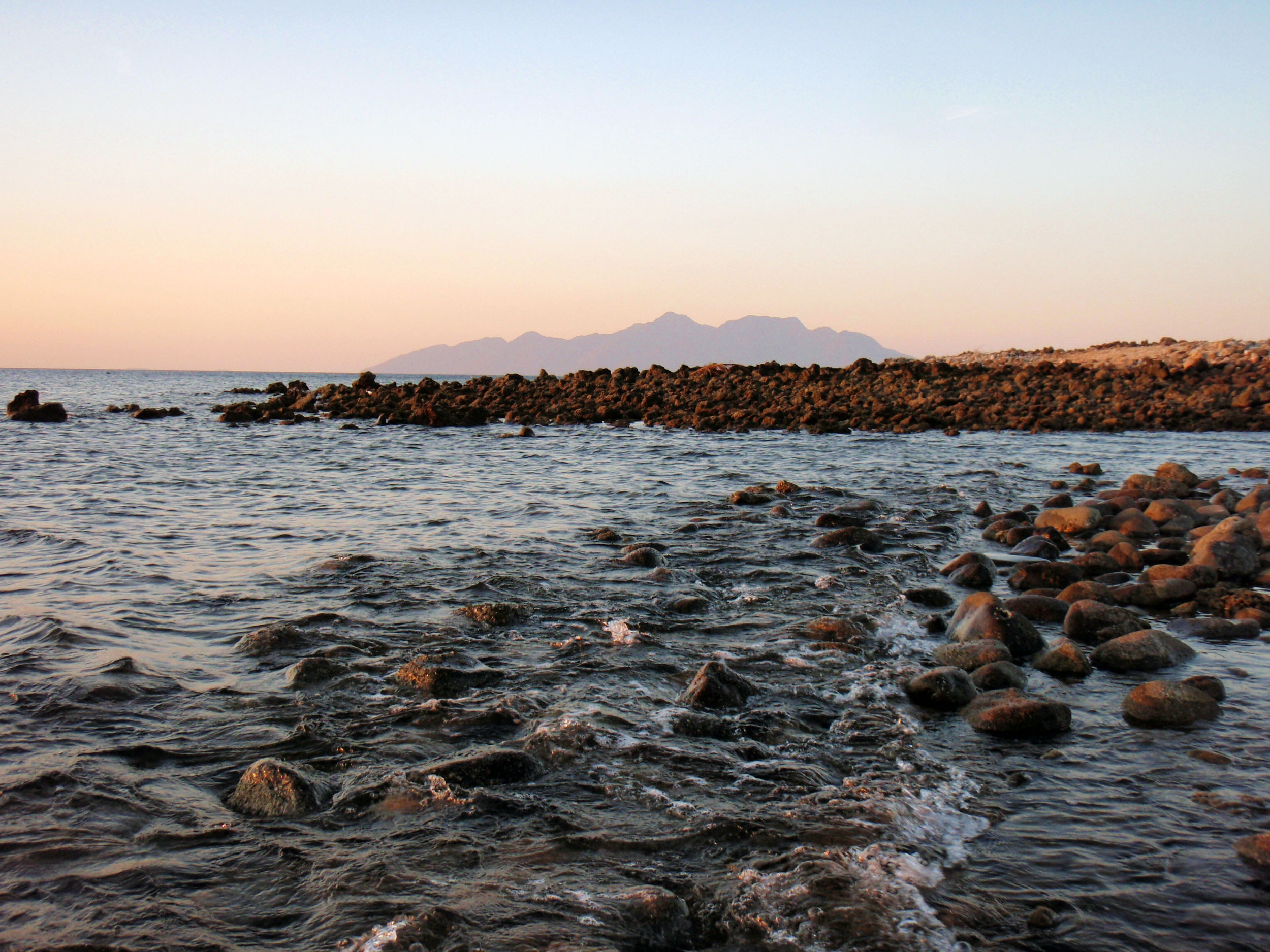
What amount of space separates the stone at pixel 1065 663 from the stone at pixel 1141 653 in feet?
0.44

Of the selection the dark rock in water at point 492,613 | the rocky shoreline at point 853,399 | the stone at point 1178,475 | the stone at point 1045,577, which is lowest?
the dark rock in water at point 492,613

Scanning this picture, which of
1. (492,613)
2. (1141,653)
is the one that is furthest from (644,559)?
(1141,653)

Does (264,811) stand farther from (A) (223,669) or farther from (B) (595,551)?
(B) (595,551)

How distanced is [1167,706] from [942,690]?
4.42 ft

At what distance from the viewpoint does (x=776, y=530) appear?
11117 mm

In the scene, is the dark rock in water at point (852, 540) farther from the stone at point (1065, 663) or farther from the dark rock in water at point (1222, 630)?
the stone at point (1065, 663)

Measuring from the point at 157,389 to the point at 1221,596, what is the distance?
268 feet

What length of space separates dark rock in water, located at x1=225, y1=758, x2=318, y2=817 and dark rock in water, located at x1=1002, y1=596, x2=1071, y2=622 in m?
5.96

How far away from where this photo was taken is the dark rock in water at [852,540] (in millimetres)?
10125

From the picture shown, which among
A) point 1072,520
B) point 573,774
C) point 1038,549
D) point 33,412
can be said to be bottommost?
point 573,774

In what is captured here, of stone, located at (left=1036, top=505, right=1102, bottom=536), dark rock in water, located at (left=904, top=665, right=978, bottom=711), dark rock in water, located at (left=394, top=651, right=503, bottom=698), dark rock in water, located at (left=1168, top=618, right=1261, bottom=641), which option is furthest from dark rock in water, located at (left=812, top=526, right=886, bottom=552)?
dark rock in water, located at (left=394, top=651, right=503, bottom=698)

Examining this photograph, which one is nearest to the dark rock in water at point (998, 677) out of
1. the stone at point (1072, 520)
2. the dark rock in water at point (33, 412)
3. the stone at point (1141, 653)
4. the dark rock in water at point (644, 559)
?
the stone at point (1141, 653)

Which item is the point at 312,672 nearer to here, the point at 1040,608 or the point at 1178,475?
the point at 1040,608

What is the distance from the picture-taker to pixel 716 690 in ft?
17.5
